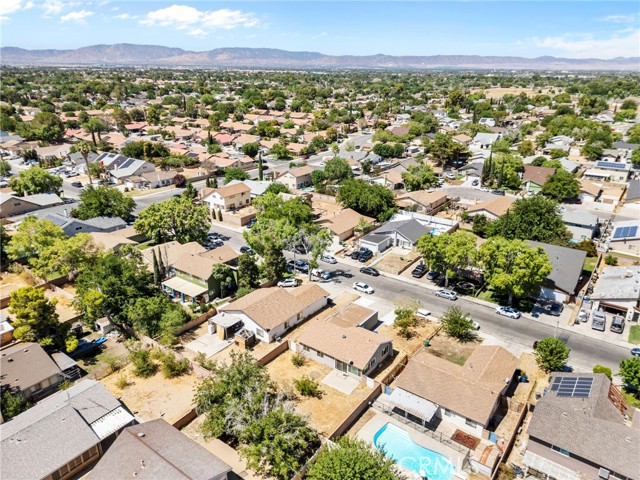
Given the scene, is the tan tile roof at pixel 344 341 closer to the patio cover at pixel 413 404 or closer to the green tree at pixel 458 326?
the patio cover at pixel 413 404

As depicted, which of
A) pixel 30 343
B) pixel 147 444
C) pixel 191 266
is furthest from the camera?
pixel 191 266


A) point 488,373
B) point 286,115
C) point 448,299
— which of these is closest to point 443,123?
point 286,115

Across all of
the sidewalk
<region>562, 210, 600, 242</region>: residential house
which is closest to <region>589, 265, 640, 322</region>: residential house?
the sidewalk

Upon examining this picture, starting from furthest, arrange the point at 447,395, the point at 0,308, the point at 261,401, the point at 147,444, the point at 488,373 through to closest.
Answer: the point at 0,308 < the point at 488,373 < the point at 447,395 < the point at 261,401 < the point at 147,444

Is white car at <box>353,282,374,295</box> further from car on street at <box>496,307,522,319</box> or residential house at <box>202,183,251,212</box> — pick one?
residential house at <box>202,183,251,212</box>

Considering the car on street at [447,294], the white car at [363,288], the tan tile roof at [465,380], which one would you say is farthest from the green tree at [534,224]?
the tan tile roof at [465,380]

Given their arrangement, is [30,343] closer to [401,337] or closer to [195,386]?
[195,386]

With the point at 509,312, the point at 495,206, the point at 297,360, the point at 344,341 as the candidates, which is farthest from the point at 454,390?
the point at 495,206
